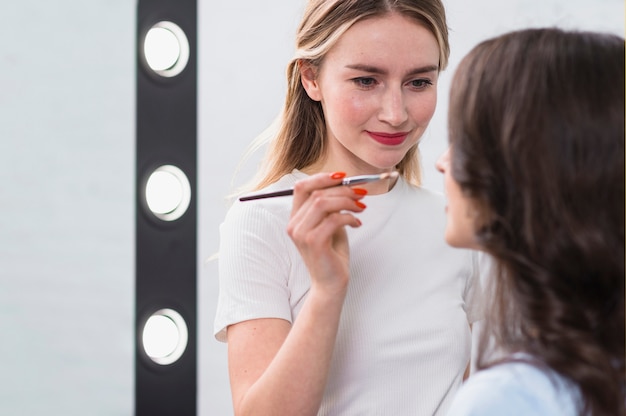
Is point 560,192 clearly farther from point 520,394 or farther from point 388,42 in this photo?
point 388,42

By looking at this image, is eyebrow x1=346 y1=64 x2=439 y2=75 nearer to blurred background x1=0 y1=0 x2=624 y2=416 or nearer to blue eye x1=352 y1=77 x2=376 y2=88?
blue eye x1=352 y1=77 x2=376 y2=88

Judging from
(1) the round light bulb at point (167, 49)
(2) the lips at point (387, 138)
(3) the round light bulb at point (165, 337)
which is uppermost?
(1) the round light bulb at point (167, 49)

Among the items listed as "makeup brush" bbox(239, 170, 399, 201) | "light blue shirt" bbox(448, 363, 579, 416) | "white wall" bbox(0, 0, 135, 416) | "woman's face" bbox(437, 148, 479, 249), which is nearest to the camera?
"light blue shirt" bbox(448, 363, 579, 416)

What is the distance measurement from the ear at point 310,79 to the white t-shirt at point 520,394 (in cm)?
50

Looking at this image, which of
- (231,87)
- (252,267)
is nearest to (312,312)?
(252,267)

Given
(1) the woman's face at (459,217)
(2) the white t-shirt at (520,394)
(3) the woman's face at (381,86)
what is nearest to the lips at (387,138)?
(3) the woman's face at (381,86)

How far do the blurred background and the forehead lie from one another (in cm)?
68

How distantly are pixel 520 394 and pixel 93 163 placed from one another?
1.15 metres

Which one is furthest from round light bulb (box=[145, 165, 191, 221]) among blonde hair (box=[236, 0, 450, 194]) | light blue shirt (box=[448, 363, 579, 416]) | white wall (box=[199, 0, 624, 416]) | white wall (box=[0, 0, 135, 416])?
white wall (box=[199, 0, 624, 416])

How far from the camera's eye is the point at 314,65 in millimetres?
987

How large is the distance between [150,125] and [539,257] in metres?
0.54

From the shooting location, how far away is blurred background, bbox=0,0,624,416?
141 cm

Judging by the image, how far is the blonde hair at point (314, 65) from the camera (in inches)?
36.8

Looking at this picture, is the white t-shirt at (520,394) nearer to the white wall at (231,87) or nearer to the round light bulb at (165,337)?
the round light bulb at (165,337)
